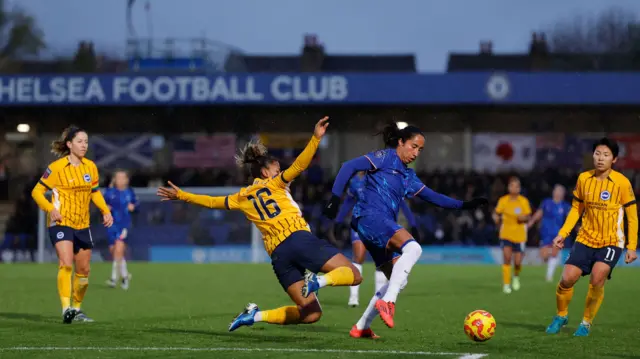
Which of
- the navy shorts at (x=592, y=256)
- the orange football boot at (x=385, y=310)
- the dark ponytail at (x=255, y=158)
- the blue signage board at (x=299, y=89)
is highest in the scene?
the blue signage board at (x=299, y=89)

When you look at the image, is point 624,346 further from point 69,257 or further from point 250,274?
point 250,274

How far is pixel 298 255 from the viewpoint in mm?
10430

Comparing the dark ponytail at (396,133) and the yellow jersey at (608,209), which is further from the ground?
the dark ponytail at (396,133)

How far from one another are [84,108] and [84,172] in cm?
2440

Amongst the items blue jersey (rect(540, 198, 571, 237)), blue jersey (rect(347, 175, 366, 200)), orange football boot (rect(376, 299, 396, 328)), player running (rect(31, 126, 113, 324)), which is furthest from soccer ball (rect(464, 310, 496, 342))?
Answer: blue jersey (rect(540, 198, 571, 237))

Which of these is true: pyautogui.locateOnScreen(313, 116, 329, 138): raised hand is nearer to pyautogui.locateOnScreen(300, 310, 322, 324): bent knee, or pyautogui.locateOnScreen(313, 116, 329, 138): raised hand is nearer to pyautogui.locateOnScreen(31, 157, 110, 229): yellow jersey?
pyautogui.locateOnScreen(300, 310, 322, 324): bent knee

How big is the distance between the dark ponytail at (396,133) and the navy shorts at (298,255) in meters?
1.35

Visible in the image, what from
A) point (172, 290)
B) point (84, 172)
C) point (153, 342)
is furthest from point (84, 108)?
point (153, 342)

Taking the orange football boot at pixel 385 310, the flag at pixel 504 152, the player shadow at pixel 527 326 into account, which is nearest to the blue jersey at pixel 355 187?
the player shadow at pixel 527 326

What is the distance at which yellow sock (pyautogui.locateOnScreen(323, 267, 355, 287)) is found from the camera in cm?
1016

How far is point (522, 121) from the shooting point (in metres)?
37.3

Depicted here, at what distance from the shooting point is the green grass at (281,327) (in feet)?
34.4

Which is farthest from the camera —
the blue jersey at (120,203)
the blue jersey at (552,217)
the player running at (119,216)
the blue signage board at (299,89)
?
the blue signage board at (299,89)

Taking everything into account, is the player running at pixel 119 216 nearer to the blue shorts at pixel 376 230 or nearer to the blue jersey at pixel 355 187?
the blue jersey at pixel 355 187
